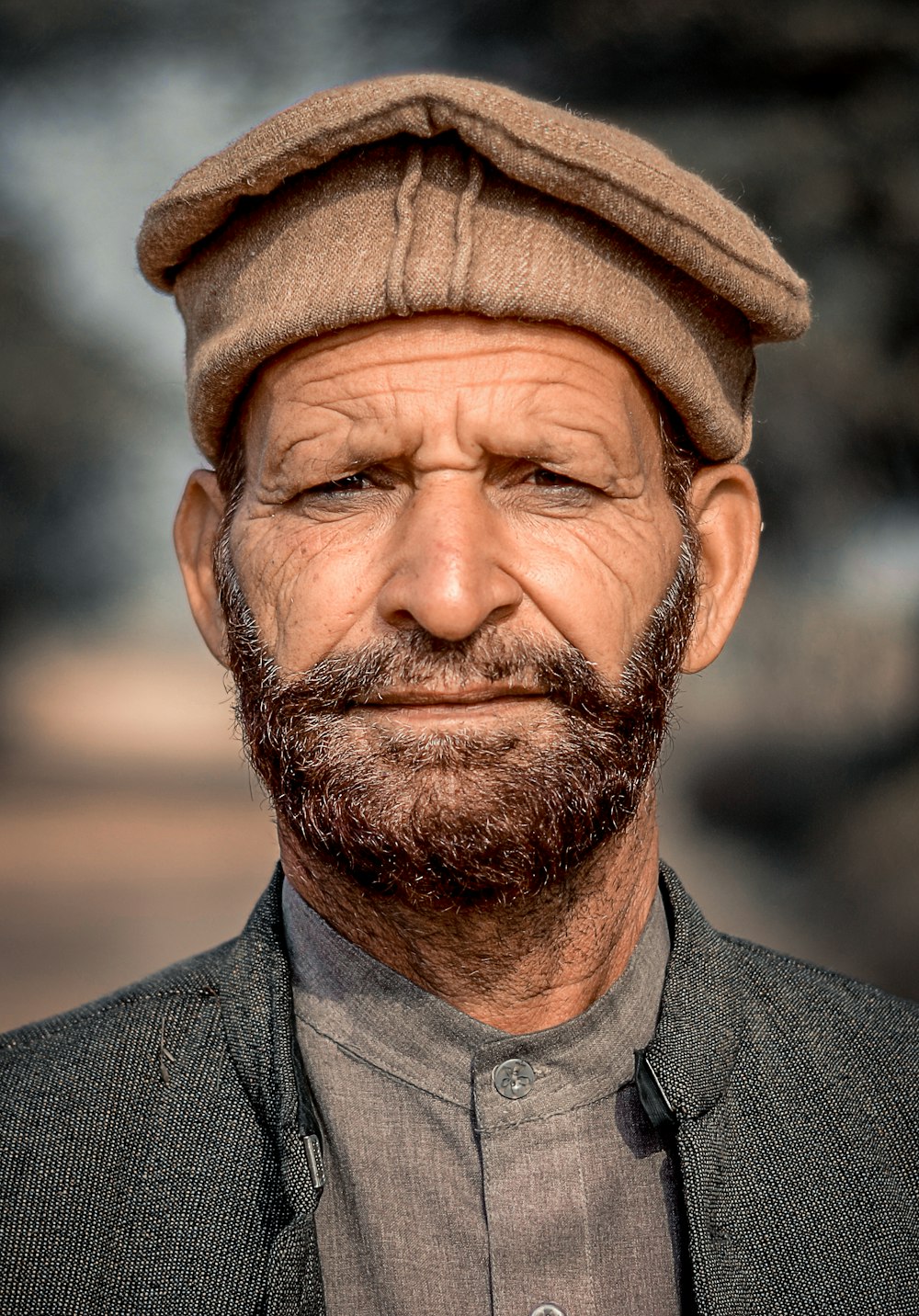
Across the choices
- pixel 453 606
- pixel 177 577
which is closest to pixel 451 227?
pixel 453 606

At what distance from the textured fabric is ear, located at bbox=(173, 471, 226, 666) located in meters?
0.49

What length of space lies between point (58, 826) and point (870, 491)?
93.3 inches

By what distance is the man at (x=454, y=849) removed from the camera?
162cm

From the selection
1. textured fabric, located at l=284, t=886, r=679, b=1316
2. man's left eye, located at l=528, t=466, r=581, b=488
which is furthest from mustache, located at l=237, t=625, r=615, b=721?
textured fabric, located at l=284, t=886, r=679, b=1316

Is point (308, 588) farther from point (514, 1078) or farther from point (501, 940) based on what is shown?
point (514, 1078)

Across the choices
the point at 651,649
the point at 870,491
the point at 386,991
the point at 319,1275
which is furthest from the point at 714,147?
the point at 319,1275

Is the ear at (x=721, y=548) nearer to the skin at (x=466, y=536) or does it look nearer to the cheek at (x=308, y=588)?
the skin at (x=466, y=536)

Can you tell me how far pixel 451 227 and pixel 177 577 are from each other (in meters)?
2.39

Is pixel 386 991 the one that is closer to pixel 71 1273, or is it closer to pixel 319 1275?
pixel 319 1275

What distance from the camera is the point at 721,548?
207 cm

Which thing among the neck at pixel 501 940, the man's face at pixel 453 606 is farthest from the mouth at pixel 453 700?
the neck at pixel 501 940

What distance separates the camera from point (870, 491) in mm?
3844

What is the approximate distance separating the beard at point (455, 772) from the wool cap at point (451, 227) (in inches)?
15.7

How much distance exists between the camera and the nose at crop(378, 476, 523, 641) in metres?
1.63
